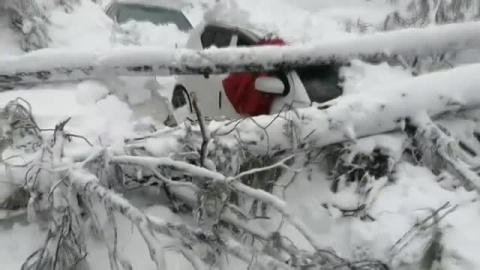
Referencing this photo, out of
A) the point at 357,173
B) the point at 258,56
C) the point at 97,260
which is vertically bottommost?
the point at 97,260

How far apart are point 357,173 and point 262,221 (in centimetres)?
81

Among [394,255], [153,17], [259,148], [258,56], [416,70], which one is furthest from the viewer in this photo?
[153,17]

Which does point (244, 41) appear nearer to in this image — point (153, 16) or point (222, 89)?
point (222, 89)

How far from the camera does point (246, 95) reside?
16.2ft

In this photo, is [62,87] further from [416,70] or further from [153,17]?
[153,17]

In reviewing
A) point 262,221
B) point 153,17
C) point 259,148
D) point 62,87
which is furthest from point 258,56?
point 153,17

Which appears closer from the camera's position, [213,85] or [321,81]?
[321,81]

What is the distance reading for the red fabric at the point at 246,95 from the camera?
485cm

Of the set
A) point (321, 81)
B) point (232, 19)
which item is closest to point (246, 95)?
point (321, 81)

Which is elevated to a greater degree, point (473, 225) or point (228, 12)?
point (228, 12)

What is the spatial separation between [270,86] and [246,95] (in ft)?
0.80

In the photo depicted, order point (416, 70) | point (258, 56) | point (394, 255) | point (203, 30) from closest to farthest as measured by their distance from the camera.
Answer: point (394, 255)
point (258, 56)
point (416, 70)
point (203, 30)

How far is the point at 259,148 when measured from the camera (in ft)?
13.0

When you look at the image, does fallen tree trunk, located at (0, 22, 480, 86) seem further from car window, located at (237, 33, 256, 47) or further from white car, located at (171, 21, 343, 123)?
car window, located at (237, 33, 256, 47)
